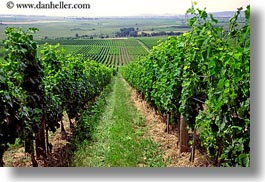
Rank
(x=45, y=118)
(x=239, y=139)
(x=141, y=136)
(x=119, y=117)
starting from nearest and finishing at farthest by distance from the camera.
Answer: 1. (x=239, y=139)
2. (x=45, y=118)
3. (x=141, y=136)
4. (x=119, y=117)

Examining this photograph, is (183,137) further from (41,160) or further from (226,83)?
(226,83)

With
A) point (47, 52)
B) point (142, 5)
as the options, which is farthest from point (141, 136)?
point (142, 5)

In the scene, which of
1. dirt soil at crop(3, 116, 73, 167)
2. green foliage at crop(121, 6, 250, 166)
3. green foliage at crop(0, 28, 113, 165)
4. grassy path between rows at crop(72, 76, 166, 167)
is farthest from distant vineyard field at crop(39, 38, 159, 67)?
dirt soil at crop(3, 116, 73, 167)

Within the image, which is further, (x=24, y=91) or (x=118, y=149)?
(x=118, y=149)

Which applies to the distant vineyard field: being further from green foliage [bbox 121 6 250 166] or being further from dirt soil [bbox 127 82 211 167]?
dirt soil [bbox 127 82 211 167]

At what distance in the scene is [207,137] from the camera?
11.3ft

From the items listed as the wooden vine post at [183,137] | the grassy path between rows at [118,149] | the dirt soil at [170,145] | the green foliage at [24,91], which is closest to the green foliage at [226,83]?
the dirt soil at [170,145]

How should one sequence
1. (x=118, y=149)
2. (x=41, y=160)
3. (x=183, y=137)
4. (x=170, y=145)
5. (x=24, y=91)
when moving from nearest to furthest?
(x=24, y=91) → (x=118, y=149) → (x=41, y=160) → (x=183, y=137) → (x=170, y=145)

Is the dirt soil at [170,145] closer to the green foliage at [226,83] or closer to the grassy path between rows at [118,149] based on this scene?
the grassy path between rows at [118,149]

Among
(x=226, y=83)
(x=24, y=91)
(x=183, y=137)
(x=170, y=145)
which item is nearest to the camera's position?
(x=226, y=83)

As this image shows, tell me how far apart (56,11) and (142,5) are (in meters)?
0.76

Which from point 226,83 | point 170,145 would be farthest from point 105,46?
point 226,83

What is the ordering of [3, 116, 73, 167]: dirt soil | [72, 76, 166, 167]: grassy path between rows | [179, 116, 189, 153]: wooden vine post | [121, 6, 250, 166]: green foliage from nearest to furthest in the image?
[121, 6, 250, 166]: green foliage
[72, 76, 166, 167]: grassy path between rows
[3, 116, 73, 167]: dirt soil
[179, 116, 189, 153]: wooden vine post

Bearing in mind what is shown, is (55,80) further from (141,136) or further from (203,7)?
(203,7)
